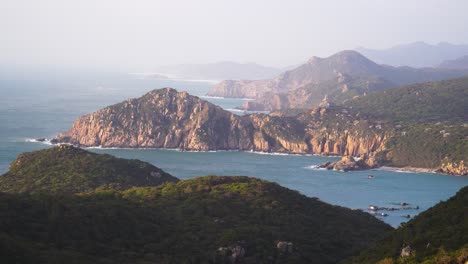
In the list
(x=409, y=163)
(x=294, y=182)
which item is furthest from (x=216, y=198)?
(x=409, y=163)

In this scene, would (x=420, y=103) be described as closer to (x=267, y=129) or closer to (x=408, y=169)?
(x=267, y=129)

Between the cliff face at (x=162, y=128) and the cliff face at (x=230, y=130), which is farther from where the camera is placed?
the cliff face at (x=162, y=128)

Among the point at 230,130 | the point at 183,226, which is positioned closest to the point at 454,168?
the point at 230,130

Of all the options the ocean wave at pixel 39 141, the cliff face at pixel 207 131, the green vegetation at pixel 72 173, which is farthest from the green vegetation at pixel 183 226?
the cliff face at pixel 207 131

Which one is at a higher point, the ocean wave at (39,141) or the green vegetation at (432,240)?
the ocean wave at (39,141)

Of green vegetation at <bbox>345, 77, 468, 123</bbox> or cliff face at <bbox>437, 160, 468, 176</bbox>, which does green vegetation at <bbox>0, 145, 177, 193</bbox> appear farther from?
green vegetation at <bbox>345, 77, 468, 123</bbox>

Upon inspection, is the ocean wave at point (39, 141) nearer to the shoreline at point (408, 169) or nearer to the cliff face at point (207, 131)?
the cliff face at point (207, 131)
